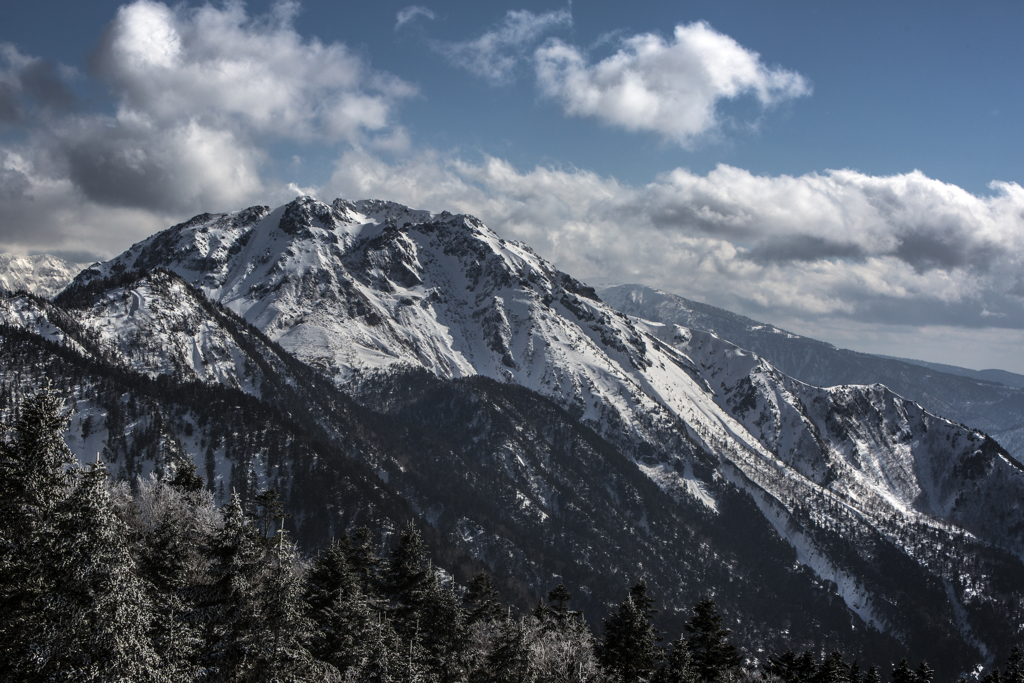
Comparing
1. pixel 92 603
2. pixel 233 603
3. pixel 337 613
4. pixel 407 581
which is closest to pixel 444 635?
pixel 407 581

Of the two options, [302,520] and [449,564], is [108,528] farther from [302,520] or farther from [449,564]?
[449,564]

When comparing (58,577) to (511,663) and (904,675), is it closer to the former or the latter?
(511,663)

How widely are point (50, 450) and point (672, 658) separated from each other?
4284 centimetres

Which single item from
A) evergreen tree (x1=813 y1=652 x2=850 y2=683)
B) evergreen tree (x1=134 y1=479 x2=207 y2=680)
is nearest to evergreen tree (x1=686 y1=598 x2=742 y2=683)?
evergreen tree (x1=813 y1=652 x2=850 y2=683)

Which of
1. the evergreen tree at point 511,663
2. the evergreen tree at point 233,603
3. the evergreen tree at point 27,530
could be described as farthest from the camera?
the evergreen tree at point 511,663

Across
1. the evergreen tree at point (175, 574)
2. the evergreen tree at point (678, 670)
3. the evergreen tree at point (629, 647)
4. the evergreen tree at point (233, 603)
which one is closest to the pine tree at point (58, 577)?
the evergreen tree at point (175, 574)

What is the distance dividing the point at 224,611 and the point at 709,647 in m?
38.4

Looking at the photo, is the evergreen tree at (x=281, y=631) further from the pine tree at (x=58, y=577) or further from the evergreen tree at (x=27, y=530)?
the evergreen tree at (x=27, y=530)

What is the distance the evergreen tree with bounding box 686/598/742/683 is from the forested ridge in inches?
5.0

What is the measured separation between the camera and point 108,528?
26719mm

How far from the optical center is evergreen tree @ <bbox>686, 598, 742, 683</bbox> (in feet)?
170

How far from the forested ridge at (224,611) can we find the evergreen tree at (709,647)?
0.42 ft

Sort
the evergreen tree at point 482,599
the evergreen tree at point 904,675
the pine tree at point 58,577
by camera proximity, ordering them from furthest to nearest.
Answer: the evergreen tree at point 482,599 → the evergreen tree at point 904,675 → the pine tree at point 58,577

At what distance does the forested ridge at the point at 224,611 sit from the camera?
82.4ft
